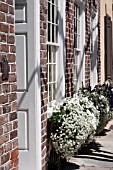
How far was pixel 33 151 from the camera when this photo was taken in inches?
207

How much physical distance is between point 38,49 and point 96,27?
6.38 m

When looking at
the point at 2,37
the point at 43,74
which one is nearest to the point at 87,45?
the point at 43,74

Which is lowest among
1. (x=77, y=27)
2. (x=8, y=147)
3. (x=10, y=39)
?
(x=8, y=147)

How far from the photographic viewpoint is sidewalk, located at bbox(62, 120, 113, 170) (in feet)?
21.5

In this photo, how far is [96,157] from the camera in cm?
725

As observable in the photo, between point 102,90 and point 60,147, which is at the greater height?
point 102,90

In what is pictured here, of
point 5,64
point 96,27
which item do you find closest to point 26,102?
point 5,64

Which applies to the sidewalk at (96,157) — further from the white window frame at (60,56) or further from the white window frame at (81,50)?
the white window frame at (81,50)

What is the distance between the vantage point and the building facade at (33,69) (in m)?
3.80

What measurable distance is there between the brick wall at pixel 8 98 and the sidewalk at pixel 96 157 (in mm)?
2590

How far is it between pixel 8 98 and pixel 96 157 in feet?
12.5

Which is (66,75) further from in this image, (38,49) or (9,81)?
(9,81)

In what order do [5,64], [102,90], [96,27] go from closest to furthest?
1. [5,64]
2. [102,90]
3. [96,27]

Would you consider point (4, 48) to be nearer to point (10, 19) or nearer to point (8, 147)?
point (10, 19)
